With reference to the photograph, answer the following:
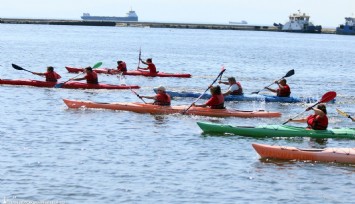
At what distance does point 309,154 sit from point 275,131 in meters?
3.56

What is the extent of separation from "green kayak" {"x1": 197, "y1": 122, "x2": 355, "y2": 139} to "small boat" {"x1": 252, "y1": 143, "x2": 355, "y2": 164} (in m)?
3.00

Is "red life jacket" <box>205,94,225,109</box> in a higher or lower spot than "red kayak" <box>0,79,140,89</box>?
higher

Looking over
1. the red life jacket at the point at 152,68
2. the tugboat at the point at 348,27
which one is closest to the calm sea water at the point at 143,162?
the red life jacket at the point at 152,68

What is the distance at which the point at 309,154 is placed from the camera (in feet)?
71.3

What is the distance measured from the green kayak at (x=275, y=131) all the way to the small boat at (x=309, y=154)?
9.84 feet

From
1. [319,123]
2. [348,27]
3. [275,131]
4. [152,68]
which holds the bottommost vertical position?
[348,27]

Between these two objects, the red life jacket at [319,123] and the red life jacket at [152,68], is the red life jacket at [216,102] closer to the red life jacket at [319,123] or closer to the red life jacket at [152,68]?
the red life jacket at [319,123]

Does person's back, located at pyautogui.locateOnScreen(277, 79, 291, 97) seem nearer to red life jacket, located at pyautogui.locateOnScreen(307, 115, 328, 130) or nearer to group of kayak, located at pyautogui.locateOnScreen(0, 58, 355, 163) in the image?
group of kayak, located at pyautogui.locateOnScreen(0, 58, 355, 163)

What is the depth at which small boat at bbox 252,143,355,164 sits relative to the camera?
21.7 meters

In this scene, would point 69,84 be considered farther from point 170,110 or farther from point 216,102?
point 216,102

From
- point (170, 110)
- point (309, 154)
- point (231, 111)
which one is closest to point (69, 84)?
point (170, 110)

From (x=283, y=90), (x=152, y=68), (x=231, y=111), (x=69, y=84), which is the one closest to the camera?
(x=231, y=111)

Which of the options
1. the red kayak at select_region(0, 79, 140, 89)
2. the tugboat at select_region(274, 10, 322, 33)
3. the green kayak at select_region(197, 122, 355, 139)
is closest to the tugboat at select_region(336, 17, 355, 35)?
the tugboat at select_region(274, 10, 322, 33)

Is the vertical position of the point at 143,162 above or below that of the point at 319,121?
below
